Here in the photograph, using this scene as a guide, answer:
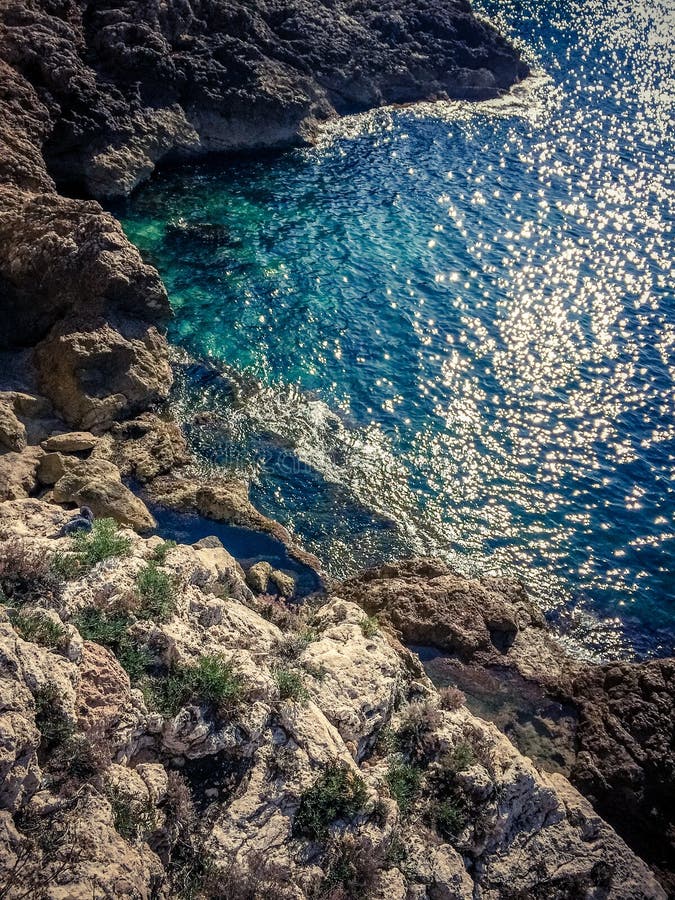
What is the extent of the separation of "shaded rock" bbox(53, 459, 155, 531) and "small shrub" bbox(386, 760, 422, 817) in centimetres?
992

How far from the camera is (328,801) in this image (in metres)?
11.6

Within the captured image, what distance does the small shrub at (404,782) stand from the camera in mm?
12609

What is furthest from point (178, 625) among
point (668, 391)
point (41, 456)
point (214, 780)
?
point (668, 391)

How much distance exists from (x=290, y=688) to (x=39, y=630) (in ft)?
15.9

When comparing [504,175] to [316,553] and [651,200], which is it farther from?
[316,553]

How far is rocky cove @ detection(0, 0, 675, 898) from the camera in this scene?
33.3 ft

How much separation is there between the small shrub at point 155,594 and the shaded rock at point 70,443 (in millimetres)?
9018

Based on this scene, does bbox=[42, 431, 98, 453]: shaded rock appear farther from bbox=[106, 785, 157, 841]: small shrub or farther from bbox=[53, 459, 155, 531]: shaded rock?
bbox=[106, 785, 157, 841]: small shrub

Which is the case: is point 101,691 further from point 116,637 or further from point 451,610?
point 451,610

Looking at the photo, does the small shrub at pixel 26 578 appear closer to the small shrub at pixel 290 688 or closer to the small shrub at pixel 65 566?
the small shrub at pixel 65 566

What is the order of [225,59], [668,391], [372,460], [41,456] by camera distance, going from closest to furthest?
1. [41,456]
2. [372,460]
3. [668,391]
4. [225,59]

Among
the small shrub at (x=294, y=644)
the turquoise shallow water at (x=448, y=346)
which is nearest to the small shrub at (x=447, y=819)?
the small shrub at (x=294, y=644)

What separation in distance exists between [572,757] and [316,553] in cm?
918

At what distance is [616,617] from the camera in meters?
20.9
